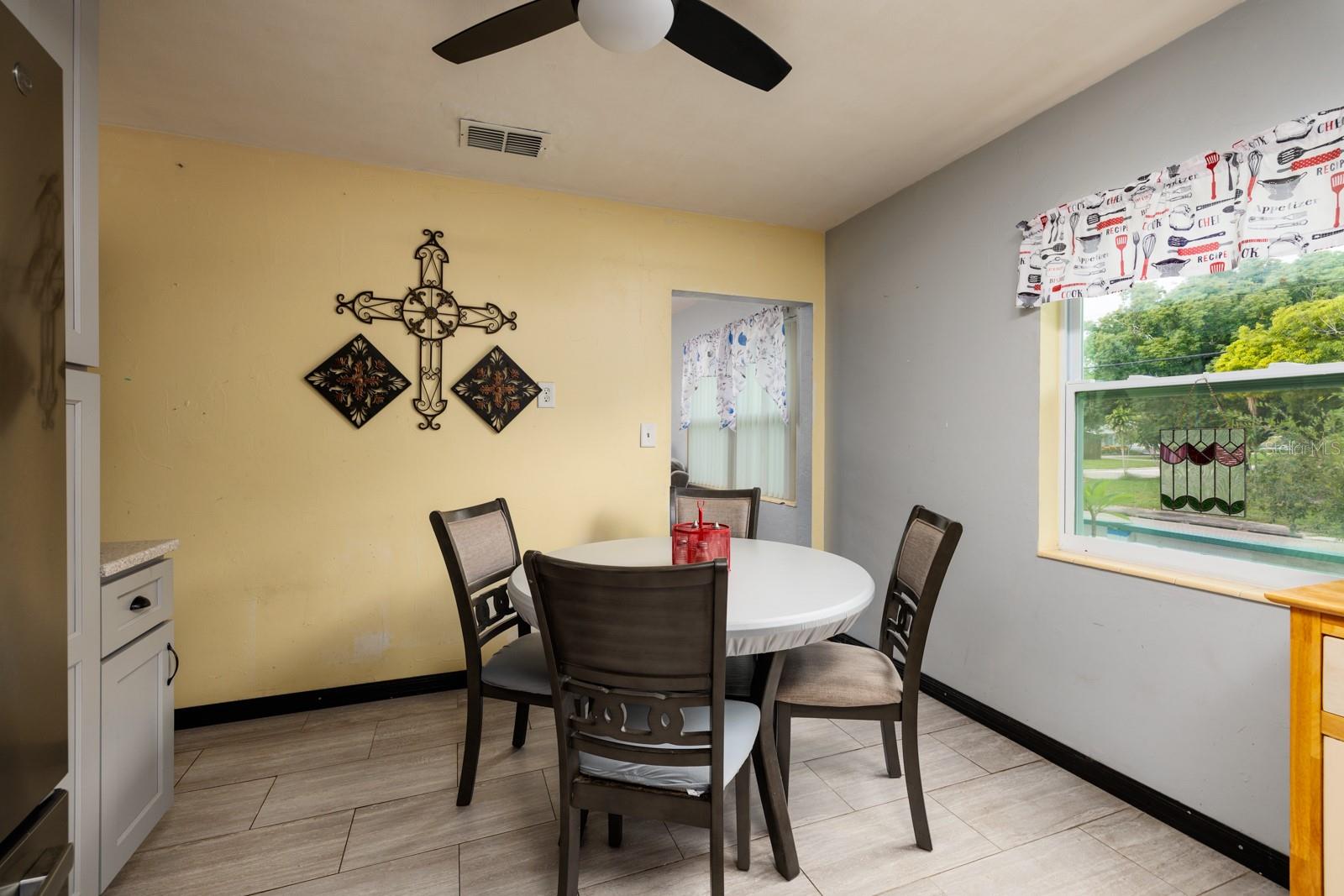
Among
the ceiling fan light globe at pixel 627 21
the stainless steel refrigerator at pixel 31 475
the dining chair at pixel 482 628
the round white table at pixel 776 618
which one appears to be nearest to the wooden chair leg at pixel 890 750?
the round white table at pixel 776 618

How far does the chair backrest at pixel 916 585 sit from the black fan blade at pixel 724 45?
52.4 inches

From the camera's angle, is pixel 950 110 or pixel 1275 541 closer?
pixel 1275 541

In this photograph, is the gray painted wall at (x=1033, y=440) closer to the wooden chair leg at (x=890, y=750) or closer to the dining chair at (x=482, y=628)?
the wooden chair leg at (x=890, y=750)

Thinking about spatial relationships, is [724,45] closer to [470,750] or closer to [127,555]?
[127,555]

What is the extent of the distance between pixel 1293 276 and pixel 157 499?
3.97 metres

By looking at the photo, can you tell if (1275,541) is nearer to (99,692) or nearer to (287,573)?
(99,692)

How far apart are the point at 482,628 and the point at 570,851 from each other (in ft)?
2.71

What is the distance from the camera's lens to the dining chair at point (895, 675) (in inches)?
67.6

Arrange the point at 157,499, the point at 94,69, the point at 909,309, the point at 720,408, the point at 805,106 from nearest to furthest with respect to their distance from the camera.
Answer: the point at 94,69
the point at 805,106
the point at 157,499
the point at 909,309
the point at 720,408

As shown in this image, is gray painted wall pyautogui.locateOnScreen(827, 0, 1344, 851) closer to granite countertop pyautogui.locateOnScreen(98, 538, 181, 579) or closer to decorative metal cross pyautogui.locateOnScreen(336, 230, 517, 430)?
decorative metal cross pyautogui.locateOnScreen(336, 230, 517, 430)

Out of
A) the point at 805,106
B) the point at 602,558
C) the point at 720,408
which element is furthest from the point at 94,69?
the point at 720,408

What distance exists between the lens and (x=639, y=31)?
4.72 feet

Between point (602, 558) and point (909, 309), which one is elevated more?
point (909, 309)

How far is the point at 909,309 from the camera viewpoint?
117 inches
